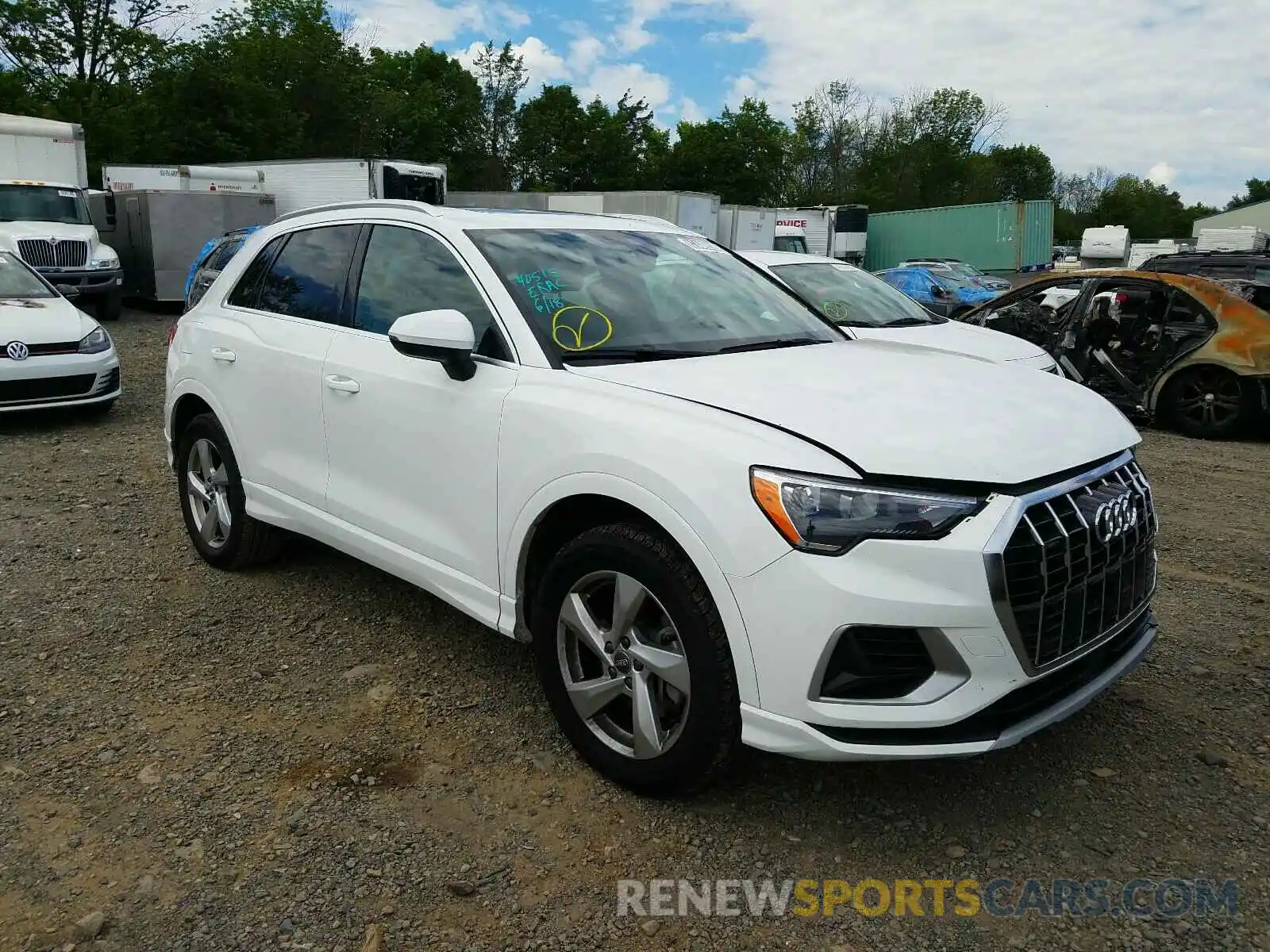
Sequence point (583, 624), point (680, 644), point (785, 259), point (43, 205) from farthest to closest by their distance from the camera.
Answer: point (43, 205) < point (785, 259) < point (583, 624) < point (680, 644)

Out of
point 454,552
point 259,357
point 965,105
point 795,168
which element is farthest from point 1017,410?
point 965,105

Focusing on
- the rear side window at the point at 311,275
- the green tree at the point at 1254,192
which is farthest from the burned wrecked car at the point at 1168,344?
the green tree at the point at 1254,192

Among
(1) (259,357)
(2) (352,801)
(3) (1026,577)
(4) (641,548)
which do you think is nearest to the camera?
(3) (1026,577)

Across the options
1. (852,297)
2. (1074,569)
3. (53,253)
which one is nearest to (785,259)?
(852,297)

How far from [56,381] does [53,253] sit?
1125 cm

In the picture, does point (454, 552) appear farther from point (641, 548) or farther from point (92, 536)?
point (92, 536)

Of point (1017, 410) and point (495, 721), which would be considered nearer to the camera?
point (1017, 410)

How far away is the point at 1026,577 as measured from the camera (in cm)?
243

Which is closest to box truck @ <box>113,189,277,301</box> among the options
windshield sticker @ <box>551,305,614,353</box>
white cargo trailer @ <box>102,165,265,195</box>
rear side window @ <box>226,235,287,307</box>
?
white cargo trailer @ <box>102,165,265,195</box>

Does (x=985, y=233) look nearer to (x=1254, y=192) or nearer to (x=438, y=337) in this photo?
(x=438, y=337)

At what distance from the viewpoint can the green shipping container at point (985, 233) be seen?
39719mm

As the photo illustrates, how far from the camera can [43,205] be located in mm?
18484

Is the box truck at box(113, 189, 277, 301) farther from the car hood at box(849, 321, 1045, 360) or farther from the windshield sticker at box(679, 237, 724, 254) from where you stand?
the windshield sticker at box(679, 237, 724, 254)

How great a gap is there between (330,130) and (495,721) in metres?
47.3
